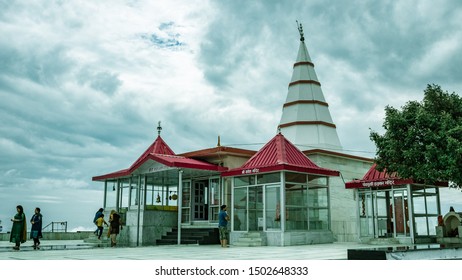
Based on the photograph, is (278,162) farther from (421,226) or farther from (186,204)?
(186,204)

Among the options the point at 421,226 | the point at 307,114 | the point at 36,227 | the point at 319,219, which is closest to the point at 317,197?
the point at 319,219

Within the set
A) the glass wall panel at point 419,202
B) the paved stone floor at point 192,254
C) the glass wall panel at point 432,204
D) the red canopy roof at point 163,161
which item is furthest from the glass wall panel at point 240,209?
the glass wall panel at point 432,204

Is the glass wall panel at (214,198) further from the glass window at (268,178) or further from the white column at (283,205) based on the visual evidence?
the white column at (283,205)

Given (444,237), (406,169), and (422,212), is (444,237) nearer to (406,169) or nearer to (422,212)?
(422,212)

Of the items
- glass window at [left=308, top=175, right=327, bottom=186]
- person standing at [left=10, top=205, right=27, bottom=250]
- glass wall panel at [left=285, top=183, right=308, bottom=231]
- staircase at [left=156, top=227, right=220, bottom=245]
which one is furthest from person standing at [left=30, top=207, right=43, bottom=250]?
glass window at [left=308, top=175, right=327, bottom=186]

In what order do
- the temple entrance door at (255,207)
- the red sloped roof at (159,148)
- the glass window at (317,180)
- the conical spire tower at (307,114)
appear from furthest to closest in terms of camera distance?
the conical spire tower at (307,114), the red sloped roof at (159,148), the glass window at (317,180), the temple entrance door at (255,207)

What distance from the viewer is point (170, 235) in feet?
77.4

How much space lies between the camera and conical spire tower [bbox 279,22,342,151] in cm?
3175

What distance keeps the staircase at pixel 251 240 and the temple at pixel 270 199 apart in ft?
0.14

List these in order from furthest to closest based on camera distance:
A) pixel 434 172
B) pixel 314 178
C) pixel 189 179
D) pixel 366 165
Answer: pixel 366 165
pixel 189 179
pixel 314 178
pixel 434 172

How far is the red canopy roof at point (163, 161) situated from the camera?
859 inches

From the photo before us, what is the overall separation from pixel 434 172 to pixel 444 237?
4.83 metres
